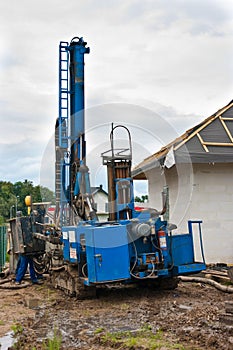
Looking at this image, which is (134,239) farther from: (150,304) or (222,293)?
(222,293)

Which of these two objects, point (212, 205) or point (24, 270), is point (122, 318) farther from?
point (212, 205)

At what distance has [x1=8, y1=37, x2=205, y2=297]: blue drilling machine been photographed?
959 centimetres

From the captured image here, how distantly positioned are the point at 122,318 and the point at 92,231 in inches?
70.8

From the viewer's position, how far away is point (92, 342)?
273 inches

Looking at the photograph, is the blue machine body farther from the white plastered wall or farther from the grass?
the white plastered wall

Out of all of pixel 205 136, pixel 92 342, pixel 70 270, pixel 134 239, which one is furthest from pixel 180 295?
pixel 205 136

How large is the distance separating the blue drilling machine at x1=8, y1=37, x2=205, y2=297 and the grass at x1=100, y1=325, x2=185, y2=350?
89.5 inches

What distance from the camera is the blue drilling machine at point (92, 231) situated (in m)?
9.59

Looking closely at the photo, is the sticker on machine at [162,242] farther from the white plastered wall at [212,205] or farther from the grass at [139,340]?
the white plastered wall at [212,205]

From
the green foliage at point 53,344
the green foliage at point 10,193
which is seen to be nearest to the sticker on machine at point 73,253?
the green foliage at point 53,344

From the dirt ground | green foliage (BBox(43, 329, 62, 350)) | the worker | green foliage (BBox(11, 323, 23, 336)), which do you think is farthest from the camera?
the worker

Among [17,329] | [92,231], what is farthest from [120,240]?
[17,329]

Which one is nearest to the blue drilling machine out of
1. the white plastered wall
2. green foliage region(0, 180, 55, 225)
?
the white plastered wall

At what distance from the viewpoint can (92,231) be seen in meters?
9.52
